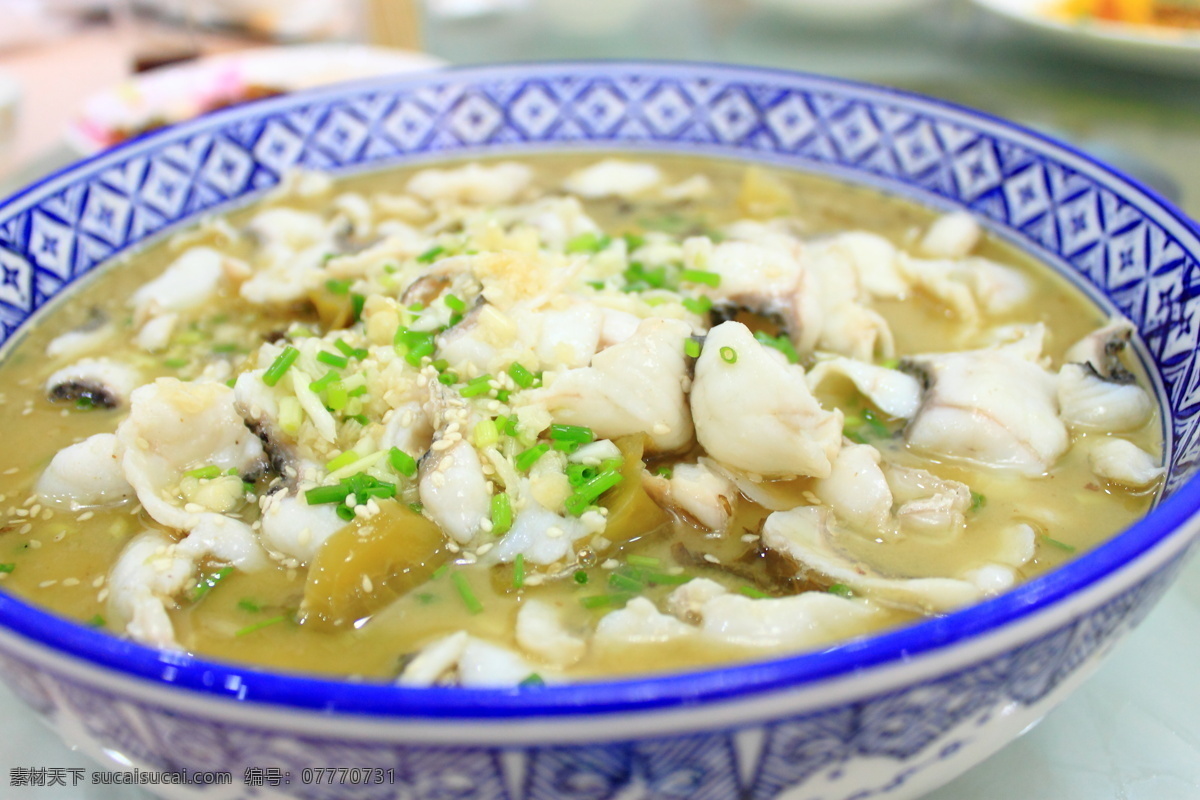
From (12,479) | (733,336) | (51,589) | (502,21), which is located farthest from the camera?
(502,21)

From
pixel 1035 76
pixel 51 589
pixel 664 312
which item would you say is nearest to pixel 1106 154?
pixel 1035 76

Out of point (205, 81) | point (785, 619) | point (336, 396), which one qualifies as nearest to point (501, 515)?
point (336, 396)

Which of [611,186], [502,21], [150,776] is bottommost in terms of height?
[150,776]

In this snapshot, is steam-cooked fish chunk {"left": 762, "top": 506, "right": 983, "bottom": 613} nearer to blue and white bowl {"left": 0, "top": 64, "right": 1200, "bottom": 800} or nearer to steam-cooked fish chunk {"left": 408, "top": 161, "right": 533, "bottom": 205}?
blue and white bowl {"left": 0, "top": 64, "right": 1200, "bottom": 800}

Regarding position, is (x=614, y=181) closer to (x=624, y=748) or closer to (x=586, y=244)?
(x=586, y=244)

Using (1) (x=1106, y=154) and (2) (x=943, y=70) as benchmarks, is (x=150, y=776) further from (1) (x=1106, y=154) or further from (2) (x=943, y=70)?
(2) (x=943, y=70)

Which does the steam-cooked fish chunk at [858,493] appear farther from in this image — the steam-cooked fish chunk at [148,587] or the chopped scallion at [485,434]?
the steam-cooked fish chunk at [148,587]

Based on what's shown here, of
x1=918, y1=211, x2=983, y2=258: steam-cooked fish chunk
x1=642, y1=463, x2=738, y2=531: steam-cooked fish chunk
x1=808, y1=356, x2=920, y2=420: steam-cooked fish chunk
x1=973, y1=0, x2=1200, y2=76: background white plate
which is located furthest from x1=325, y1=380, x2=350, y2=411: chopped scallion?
x1=973, y1=0, x2=1200, y2=76: background white plate
